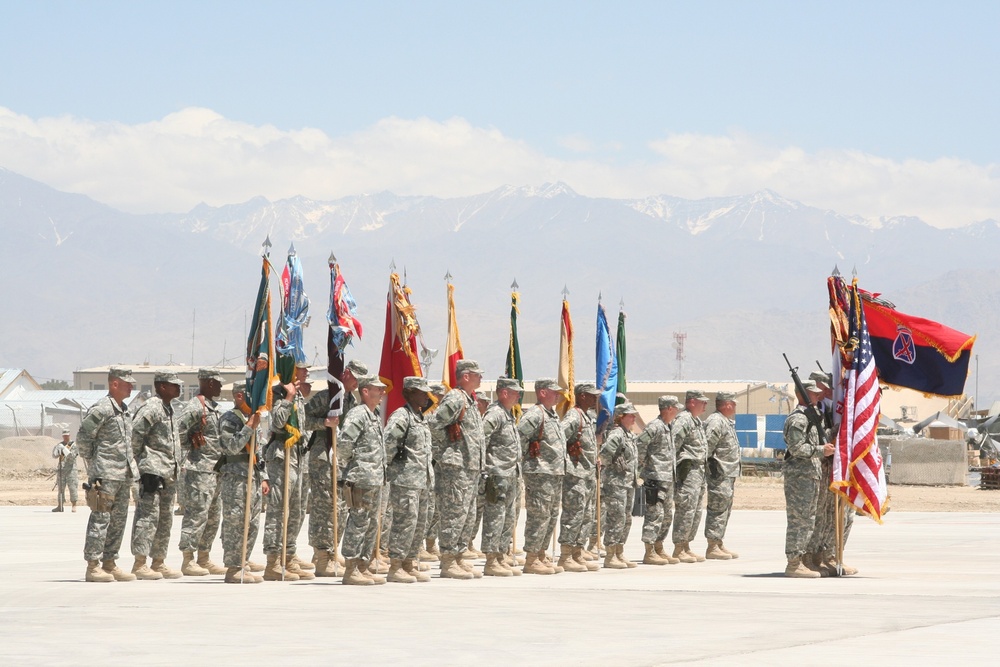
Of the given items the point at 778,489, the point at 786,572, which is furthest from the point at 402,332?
the point at 778,489

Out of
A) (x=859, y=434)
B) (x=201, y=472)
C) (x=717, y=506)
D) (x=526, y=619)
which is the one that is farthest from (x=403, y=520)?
(x=717, y=506)

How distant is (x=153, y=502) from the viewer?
51.0ft

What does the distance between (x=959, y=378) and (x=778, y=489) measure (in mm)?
27688

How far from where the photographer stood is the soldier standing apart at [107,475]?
49.8 feet

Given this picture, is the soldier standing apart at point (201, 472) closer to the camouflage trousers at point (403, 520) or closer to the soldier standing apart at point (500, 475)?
the camouflage trousers at point (403, 520)

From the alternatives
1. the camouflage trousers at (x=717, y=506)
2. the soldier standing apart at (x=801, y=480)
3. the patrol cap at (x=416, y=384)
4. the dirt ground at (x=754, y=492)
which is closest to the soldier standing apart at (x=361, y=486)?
the patrol cap at (x=416, y=384)

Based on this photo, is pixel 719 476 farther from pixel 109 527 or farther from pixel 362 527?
pixel 109 527

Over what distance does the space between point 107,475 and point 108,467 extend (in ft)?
0.28

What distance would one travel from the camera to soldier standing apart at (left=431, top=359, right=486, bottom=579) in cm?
1549

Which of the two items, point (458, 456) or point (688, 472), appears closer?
point (458, 456)

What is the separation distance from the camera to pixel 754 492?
42219 millimetres

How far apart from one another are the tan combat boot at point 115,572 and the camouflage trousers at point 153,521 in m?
0.23

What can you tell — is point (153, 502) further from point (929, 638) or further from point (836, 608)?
point (929, 638)

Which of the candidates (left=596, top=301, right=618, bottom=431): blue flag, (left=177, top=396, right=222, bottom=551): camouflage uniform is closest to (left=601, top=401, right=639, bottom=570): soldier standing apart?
(left=596, top=301, right=618, bottom=431): blue flag
